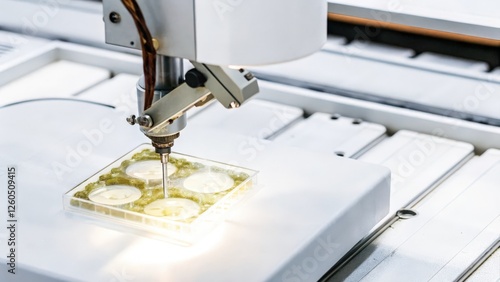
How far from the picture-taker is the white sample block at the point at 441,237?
1.88 metres

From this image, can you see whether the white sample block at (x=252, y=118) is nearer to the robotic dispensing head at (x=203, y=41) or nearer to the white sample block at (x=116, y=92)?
the white sample block at (x=116, y=92)

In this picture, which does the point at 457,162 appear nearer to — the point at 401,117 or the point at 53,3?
the point at 401,117

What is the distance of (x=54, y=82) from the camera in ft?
8.98

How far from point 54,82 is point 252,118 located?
1.86 feet

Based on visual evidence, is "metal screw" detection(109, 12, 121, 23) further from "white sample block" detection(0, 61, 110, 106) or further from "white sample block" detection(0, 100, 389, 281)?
"white sample block" detection(0, 61, 110, 106)

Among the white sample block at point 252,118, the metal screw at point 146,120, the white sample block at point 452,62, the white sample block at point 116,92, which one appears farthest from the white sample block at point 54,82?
the metal screw at point 146,120

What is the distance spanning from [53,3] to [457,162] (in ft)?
4.65

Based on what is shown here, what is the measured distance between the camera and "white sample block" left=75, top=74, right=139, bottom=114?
102 inches

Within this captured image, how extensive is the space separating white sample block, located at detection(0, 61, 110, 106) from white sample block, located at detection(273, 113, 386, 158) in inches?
23.2

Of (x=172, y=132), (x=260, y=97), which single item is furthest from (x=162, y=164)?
(x=260, y=97)

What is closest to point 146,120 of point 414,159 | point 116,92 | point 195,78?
point 195,78

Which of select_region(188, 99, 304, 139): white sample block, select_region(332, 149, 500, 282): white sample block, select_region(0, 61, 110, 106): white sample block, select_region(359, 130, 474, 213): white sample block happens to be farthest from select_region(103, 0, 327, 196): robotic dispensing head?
select_region(0, 61, 110, 106): white sample block

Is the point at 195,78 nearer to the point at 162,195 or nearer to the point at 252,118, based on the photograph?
the point at 162,195

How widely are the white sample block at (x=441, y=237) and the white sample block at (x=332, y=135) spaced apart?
25 cm
